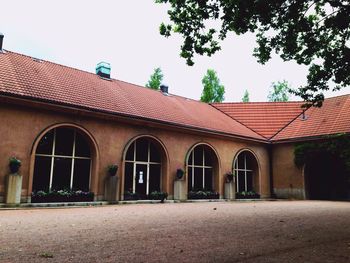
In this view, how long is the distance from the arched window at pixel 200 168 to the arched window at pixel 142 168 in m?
2.40

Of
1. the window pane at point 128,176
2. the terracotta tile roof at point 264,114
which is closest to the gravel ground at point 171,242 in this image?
the window pane at point 128,176

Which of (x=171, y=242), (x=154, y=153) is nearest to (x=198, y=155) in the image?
(x=154, y=153)

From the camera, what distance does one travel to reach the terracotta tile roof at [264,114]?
2441 centimetres

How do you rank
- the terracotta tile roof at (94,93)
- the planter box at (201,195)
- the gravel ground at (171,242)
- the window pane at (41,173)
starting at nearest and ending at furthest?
the gravel ground at (171,242) → the window pane at (41,173) → the terracotta tile roof at (94,93) → the planter box at (201,195)

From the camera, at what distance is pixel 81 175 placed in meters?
14.5

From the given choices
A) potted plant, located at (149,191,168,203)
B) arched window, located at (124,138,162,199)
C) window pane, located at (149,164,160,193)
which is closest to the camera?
arched window, located at (124,138,162,199)

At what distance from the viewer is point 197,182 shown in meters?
19.3

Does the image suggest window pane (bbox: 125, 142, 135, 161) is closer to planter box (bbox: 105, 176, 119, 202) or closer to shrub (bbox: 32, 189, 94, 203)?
planter box (bbox: 105, 176, 119, 202)

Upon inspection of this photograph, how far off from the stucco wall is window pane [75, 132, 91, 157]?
13321 millimetres

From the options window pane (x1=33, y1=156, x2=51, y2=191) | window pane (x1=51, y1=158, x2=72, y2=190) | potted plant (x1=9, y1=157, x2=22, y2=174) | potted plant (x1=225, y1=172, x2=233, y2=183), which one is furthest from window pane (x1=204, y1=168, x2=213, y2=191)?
potted plant (x1=9, y1=157, x2=22, y2=174)

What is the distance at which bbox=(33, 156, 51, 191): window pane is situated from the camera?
13.1 m

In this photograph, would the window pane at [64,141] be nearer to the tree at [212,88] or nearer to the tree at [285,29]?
the tree at [285,29]

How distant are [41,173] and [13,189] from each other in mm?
1669

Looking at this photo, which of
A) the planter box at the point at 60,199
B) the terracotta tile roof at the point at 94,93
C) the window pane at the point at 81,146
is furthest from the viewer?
the window pane at the point at 81,146
